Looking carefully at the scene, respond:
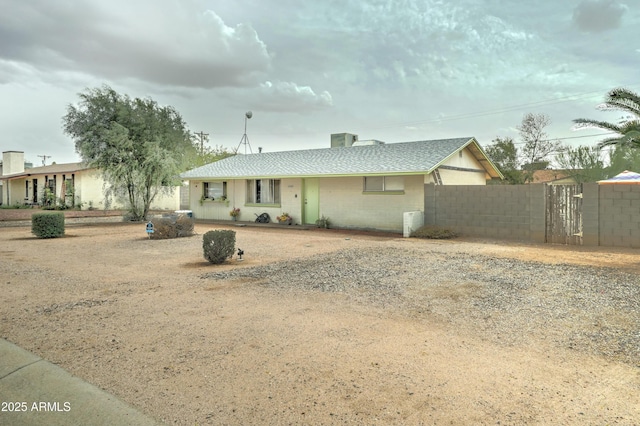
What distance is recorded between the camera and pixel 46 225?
624 inches

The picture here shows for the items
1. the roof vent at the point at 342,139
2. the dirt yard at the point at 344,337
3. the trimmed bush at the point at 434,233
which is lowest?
the dirt yard at the point at 344,337

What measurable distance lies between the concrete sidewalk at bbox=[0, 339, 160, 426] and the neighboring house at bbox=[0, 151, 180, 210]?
2876cm

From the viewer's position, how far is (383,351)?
4.44 meters

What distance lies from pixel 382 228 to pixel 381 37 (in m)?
11.0

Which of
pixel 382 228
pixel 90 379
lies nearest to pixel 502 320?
pixel 90 379

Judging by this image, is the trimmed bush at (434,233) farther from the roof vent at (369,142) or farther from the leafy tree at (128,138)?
the leafy tree at (128,138)

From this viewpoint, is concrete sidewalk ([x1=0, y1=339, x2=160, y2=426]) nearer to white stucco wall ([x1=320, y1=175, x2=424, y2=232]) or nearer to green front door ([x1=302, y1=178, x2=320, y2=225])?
white stucco wall ([x1=320, y1=175, x2=424, y2=232])

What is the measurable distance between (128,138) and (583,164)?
34807mm

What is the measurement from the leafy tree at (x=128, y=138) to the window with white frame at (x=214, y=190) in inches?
82.4

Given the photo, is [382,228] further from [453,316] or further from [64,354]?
[64,354]

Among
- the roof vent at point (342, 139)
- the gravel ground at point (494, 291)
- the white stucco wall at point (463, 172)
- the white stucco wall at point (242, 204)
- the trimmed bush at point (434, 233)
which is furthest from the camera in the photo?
the roof vent at point (342, 139)

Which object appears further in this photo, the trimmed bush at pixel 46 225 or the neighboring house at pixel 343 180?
the neighboring house at pixel 343 180

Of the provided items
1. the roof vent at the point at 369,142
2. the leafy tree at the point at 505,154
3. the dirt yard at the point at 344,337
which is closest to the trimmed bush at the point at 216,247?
the dirt yard at the point at 344,337

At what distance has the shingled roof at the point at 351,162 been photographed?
1798 cm
